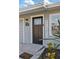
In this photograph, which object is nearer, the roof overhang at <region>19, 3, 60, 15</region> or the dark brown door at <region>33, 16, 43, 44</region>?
the roof overhang at <region>19, 3, 60, 15</region>

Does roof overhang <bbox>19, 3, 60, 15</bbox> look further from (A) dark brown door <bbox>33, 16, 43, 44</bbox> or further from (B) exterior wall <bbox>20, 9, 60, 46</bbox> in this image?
(A) dark brown door <bbox>33, 16, 43, 44</bbox>

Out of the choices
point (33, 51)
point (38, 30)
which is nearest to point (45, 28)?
point (38, 30)

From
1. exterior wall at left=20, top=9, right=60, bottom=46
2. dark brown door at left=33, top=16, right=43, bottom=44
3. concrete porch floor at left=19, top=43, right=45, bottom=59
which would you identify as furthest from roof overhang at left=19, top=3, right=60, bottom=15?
concrete porch floor at left=19, top=43, right=45, bottom=59

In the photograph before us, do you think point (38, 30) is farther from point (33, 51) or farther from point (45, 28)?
point (33, 51)

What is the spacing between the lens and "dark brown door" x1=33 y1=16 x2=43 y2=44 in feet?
38.3

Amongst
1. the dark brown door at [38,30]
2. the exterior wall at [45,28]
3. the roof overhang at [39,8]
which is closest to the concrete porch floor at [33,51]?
the exterior wall at [45,28]

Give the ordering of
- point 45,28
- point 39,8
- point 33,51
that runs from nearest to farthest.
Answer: point 33,51 < point 39,8 < point 45,28

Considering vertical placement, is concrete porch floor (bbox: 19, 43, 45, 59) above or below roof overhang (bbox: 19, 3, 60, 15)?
below

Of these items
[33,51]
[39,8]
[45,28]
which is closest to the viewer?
[33,51]

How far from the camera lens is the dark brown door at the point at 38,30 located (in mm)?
11678

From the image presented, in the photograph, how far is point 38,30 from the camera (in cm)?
1194
